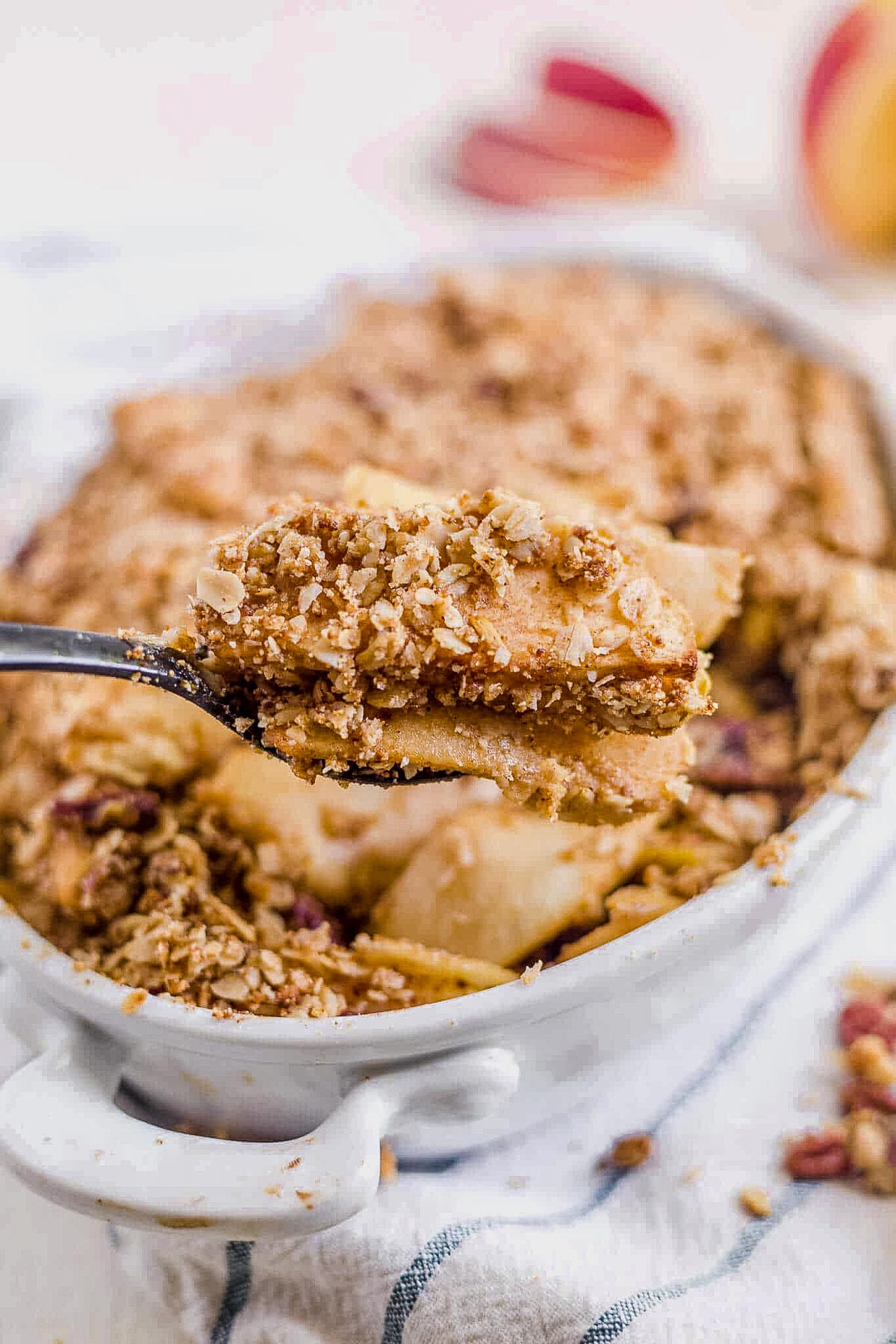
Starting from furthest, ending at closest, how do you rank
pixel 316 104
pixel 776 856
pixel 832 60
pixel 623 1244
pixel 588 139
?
pixel 316 104 < pixel 588 139 < pixel 832 60 < pixel 623 1244 < pixel 776 856

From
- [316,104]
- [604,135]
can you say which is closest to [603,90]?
[604,135]

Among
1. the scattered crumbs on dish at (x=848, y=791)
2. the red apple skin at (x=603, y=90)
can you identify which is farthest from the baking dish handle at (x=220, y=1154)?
the red apple skin at (x=603, y=90)

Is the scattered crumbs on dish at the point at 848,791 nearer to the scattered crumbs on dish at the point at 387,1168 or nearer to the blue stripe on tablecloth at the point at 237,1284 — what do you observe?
the scattered crumbs on dish at the point at 387,1168

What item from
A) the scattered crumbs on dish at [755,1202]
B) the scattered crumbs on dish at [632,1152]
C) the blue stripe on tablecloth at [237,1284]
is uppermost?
the scattered crumbs on dish at [755,1202]

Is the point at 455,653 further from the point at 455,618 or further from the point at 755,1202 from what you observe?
the point at 755,1202

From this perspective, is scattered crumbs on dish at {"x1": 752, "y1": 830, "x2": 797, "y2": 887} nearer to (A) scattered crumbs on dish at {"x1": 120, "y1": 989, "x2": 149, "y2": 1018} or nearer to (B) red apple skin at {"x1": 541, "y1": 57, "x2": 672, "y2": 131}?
(A) scattered crumbs on dish at {"x1": 120, "y1": 989, "x2": 149, "y2": 1018}

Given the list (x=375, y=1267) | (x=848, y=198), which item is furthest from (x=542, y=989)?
(x=848, y=198)
